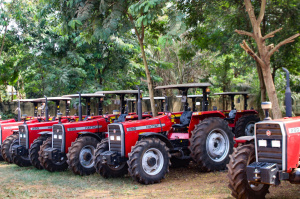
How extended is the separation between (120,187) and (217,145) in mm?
3198

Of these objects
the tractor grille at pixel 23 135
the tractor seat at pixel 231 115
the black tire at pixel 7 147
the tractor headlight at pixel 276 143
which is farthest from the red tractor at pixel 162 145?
the black tire at pixel 7 147

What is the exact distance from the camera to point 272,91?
1020cm

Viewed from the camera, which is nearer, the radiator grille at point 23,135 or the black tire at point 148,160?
the black tire at point 148,160

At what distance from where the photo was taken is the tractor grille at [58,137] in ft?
35.9

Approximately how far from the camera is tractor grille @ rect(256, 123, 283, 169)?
229 inches

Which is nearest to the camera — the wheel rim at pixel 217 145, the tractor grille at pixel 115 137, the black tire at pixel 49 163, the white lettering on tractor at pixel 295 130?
the white lettering on tractor at pixel 295 130

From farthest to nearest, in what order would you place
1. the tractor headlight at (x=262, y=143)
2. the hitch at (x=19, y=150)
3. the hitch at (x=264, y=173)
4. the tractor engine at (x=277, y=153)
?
the hitch at (x=19, y=150), the tractor headlight at (x=262, y=143), the tractor engine at (x=277, y=153), the hitch at (x=264, y=173)

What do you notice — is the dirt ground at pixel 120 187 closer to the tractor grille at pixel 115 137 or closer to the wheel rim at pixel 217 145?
the wheel rim at pixel 217 145

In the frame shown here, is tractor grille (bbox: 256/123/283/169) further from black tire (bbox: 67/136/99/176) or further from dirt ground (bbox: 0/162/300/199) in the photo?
black tire (bbox: 67/136/99/176)

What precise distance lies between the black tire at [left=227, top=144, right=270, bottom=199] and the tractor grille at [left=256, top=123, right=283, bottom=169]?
0.21 meters

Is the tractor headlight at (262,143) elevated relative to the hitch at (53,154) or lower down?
elevated

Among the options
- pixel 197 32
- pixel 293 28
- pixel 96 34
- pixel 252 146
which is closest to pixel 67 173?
pixel 96 34

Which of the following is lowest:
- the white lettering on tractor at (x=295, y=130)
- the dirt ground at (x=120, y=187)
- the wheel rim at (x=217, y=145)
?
the dirt ground at (x=120, y=187)

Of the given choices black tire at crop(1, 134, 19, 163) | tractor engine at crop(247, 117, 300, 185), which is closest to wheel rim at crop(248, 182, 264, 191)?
tractor engine at crop(247, 117, 300, 185)
